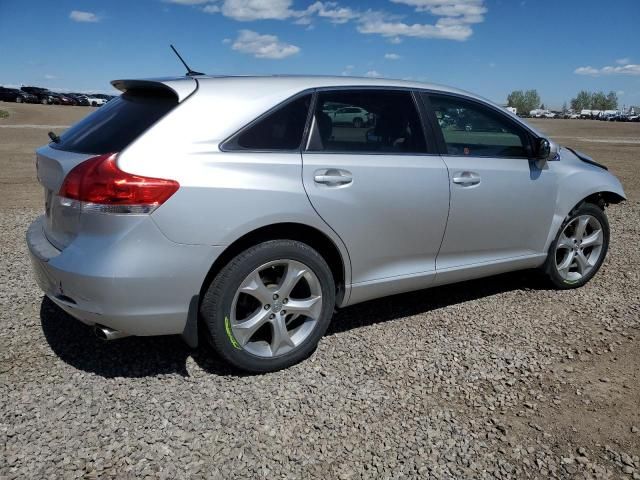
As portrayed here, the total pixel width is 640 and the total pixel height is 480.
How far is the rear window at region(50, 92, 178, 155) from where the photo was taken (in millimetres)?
2959

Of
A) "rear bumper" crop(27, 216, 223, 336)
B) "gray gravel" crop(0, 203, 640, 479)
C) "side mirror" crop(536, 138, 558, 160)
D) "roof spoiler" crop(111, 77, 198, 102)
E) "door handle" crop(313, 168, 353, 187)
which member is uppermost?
"roof spoiler" crop(111, 77, 198, 102)

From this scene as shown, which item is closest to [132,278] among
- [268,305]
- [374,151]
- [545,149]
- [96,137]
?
[268,305]

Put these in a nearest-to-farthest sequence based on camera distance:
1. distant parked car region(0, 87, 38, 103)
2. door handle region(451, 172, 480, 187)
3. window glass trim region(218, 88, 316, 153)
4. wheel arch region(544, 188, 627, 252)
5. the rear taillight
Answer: the rear taillight
window glass trim region(218, 88, 316, 153)
door handle region(451, 172, 480, 187)
wheel arch region(544, 188, 627, 252)
distant parked car region(0, 87, 38, 103)

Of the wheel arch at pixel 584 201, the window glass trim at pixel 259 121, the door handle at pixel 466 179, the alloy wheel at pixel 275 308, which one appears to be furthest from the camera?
the wheel arch at pixel 584 201

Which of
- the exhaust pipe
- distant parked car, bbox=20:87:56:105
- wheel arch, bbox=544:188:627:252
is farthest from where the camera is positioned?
distant parked car, bbox=20:87:56:105

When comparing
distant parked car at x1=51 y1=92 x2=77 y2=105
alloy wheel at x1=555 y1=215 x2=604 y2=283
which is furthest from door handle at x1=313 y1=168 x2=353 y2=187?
distant parked car at x1=51 y1=92 x2=77 y2=105

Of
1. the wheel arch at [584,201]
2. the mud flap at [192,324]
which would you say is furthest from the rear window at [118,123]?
the wheel arch at [584,201]

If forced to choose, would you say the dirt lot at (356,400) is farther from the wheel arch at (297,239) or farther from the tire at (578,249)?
the wheel arch at (297,239)

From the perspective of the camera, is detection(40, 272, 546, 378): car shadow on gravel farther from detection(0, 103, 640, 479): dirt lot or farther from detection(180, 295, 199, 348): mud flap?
detection(180, 295, 199, 348): mud flap

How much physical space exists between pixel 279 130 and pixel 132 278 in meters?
1.18

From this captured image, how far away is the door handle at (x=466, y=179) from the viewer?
3.78 m

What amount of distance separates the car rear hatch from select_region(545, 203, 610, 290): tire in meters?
3.25

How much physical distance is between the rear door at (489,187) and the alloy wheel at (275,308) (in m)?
1.11

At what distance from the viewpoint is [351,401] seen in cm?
304
